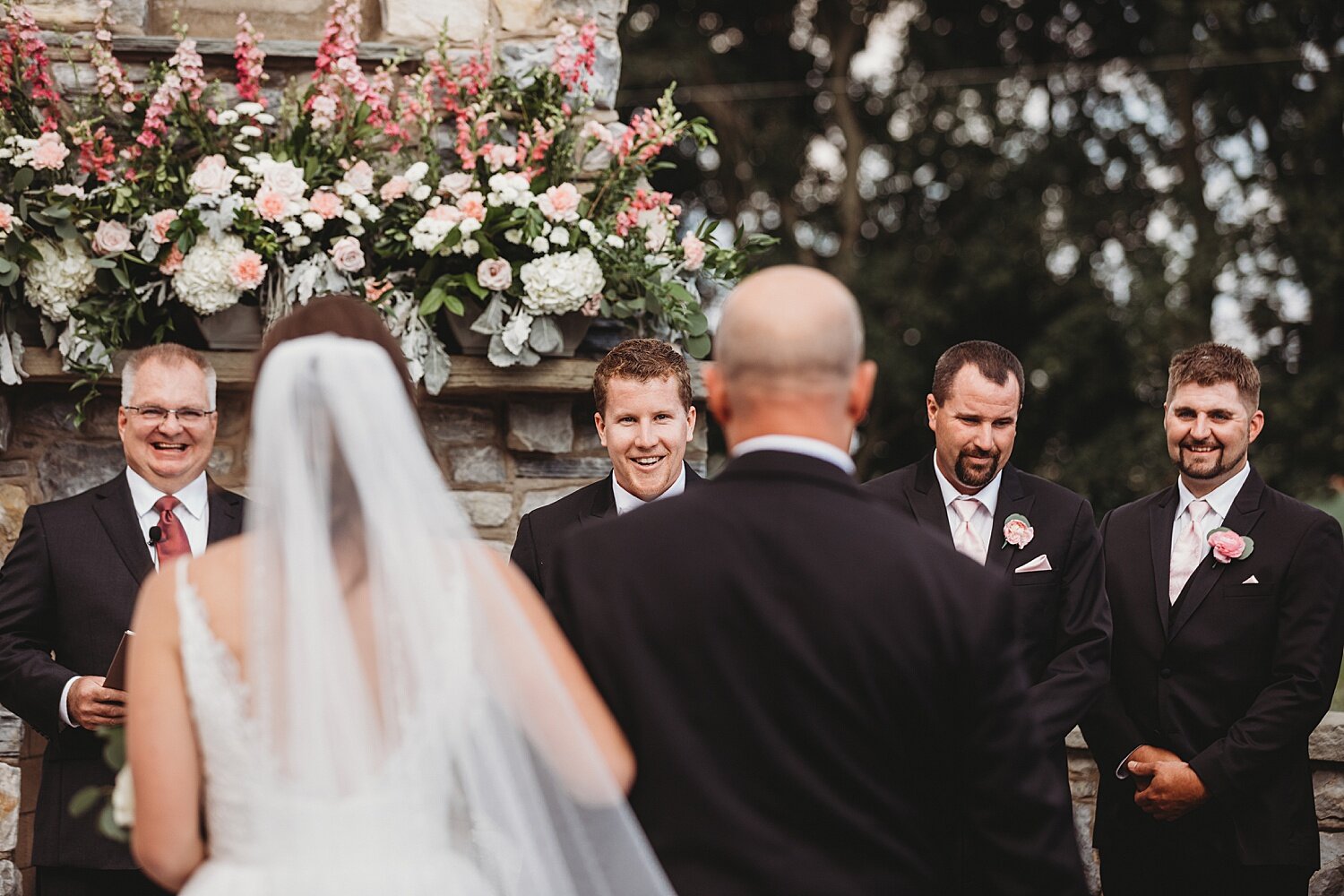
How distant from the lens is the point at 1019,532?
3.83m

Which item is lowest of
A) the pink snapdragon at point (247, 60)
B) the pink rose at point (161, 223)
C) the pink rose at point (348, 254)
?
the pink rose at point (348, 254)

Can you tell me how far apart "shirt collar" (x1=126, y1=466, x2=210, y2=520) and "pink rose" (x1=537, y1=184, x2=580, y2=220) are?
141cm

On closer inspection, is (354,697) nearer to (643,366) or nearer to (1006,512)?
(643,366)

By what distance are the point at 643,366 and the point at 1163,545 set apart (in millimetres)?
1611

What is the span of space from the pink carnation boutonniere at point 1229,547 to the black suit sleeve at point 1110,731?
32 centimetres

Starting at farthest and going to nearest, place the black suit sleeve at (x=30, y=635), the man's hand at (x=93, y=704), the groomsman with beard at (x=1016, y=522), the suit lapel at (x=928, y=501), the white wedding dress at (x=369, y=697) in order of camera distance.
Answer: the suit lapel at (x=928, y=501) < the groomsman with beard at (x=1016, y=522) < the black suit sleeve at (x=30, y=635) < the man's hand at (x=93, y=704) < the white wedding dress at (x=369, y=697)

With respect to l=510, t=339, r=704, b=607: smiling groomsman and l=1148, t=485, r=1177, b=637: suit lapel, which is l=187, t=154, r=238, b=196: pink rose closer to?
l=510, t=339, r=704, b=607: smiling groomsman

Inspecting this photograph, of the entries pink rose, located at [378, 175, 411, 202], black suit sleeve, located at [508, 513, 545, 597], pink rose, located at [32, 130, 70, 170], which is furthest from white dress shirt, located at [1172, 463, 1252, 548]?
pink rose, located at [32, 130, 70, 170]

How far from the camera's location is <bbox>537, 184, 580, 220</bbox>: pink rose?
4500mm

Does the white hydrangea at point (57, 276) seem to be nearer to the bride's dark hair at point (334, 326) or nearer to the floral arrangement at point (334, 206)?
the floral arrangement at point (334, 206)

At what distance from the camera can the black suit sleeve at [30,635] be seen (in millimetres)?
3547

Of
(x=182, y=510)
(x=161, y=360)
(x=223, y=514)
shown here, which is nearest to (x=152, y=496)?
(x=182, y=510)

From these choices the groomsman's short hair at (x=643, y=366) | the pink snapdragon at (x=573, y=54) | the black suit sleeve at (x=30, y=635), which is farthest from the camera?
the pink snapdragon at (x=573, y=54)

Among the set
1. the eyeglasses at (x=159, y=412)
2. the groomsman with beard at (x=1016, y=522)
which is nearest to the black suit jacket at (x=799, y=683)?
the groomsman with beard at (x=1016, y=522)
